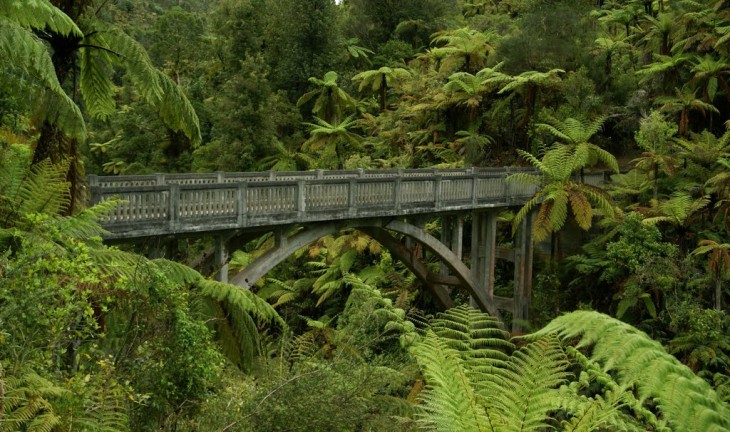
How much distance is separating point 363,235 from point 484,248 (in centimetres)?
453

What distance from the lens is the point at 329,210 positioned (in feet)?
35.6

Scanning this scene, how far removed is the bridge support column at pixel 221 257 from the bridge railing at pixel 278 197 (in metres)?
0.33

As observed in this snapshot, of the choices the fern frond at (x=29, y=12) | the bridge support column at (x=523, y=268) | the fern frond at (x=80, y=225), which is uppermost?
the fern frond at (x=29, y=12)

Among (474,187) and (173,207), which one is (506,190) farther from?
(173,207)

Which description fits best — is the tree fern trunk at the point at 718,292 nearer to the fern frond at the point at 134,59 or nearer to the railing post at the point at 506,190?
the railing post at the point at 506,190

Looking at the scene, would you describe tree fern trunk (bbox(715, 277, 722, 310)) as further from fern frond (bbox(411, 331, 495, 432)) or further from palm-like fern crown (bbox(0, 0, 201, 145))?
fern frond (bbox(411, 331, 495, 432))

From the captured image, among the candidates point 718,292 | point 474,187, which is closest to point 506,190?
point 474,187

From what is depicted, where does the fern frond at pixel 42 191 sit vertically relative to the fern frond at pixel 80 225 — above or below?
above

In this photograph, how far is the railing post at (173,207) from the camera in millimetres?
8359

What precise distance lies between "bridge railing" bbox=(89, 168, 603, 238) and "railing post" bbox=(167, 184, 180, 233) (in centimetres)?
1

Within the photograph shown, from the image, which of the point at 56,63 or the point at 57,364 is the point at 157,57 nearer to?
the point at 56,63

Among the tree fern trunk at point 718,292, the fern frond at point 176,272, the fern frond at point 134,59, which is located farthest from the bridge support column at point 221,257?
the tree fern trunk at point 718,292

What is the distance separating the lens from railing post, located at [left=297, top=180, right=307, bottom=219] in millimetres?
10183

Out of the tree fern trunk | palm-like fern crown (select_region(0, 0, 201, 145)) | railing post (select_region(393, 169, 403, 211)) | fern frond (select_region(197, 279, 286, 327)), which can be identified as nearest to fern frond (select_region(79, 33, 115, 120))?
palm-like fern crown (select_region(0, 0, 201, 145))
